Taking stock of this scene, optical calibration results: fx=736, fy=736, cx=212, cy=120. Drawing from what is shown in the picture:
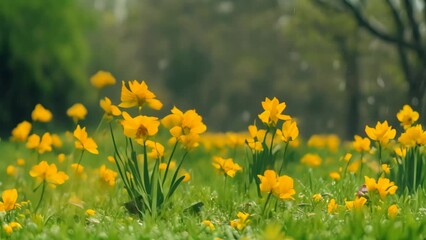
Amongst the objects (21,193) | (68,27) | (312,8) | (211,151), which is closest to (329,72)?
(312,8)

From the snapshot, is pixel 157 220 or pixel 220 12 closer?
pixel 157 220

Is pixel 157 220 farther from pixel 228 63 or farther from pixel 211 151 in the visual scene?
pixel 228 63

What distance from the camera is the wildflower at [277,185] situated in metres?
3.57

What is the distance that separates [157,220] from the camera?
382cm

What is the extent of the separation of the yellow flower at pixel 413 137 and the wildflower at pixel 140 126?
5.33ft

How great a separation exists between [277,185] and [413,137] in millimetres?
1355

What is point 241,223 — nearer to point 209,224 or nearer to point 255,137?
point 209,224

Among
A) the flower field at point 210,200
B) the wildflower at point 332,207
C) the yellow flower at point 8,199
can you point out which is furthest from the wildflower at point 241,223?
the yellow flower at point 8,199

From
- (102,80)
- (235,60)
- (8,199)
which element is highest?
(235,60)

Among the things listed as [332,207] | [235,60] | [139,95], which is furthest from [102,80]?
[235,60]

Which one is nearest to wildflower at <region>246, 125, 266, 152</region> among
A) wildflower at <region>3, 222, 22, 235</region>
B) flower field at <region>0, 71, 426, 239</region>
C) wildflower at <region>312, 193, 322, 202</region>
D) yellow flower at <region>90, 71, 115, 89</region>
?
flower field at <region>0, 71, 426, 239</region>

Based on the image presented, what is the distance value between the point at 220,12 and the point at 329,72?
977cm

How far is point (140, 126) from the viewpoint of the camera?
3945mm

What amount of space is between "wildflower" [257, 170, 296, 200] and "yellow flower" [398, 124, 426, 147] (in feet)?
4.12
